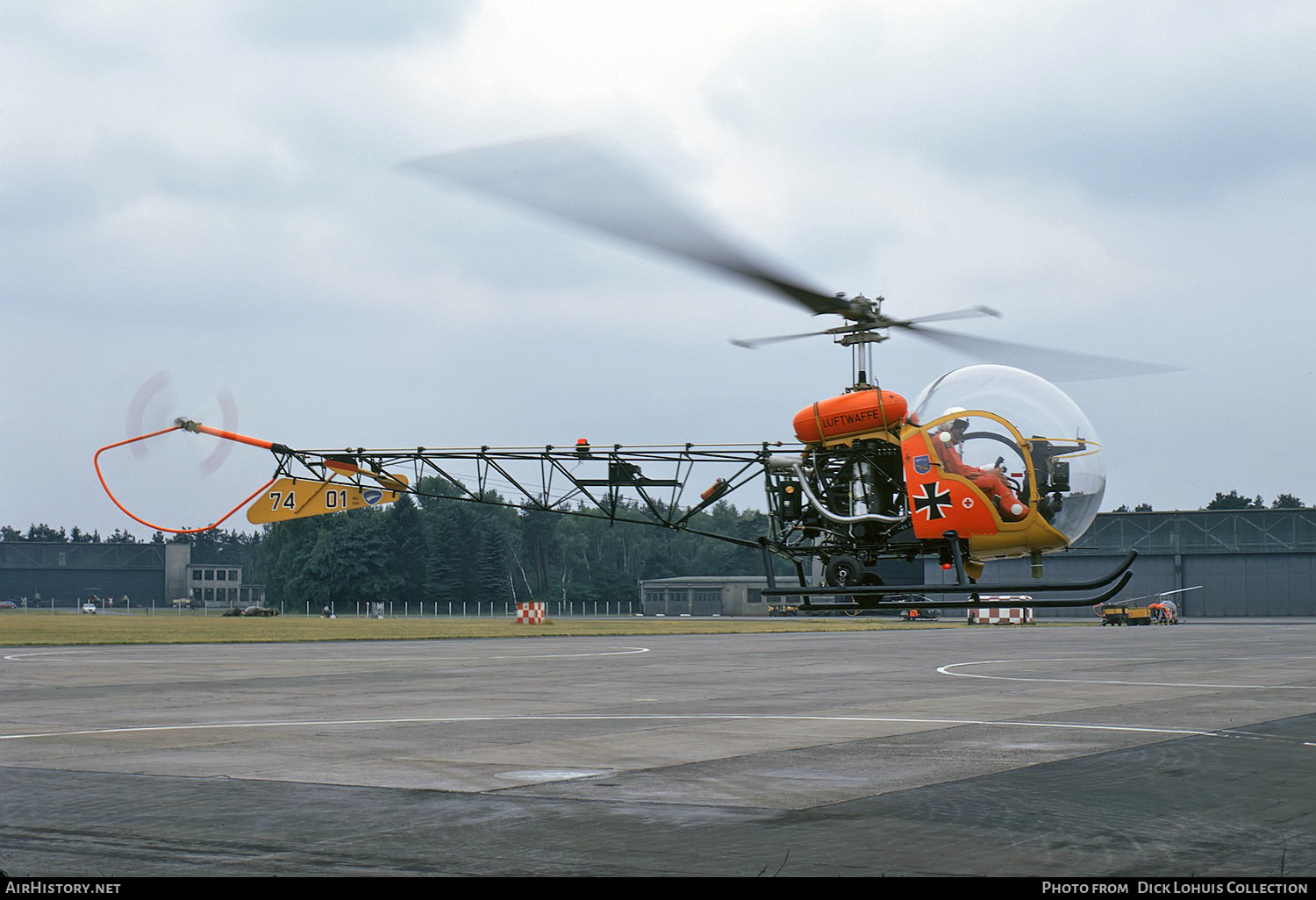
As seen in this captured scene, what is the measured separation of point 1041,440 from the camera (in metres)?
12.1

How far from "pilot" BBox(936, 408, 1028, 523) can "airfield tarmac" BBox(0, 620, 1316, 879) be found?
8.90 feet

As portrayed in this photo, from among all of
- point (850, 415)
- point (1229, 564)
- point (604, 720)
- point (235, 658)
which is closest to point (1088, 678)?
point (604, 720)

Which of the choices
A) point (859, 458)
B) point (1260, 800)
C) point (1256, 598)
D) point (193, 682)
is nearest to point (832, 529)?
point (859, 458)

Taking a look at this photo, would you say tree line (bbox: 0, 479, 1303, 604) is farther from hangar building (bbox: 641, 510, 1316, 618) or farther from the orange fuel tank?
the orange fuel tank

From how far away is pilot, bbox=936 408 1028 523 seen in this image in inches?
481

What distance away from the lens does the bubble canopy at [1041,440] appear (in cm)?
1211

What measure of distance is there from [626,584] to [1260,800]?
13997 centimetres

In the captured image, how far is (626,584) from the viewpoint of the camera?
150125 mm

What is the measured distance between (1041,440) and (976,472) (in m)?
0.70

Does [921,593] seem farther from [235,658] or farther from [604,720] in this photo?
[235,658]

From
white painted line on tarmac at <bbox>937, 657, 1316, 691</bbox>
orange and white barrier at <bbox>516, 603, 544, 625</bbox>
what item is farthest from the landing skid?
orange and white barrier at <bbox>516, 603, 544, 625</bbox>

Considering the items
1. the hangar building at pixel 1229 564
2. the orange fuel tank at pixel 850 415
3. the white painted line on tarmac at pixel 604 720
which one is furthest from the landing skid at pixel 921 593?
the hangar building at pixel 1229 564

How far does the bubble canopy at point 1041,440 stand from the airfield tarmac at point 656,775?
2793 mm
